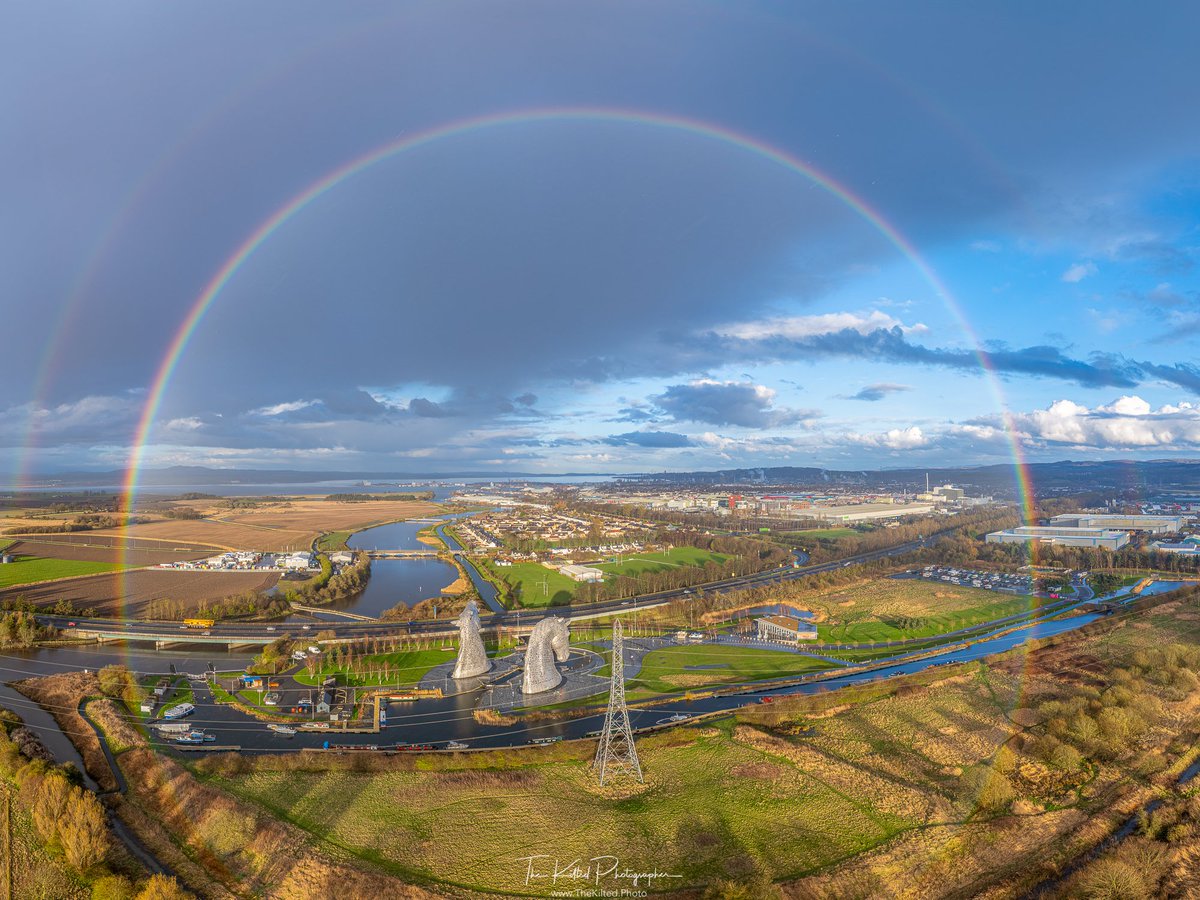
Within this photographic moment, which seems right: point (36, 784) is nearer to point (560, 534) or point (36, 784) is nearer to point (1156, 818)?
point (1156, 818)

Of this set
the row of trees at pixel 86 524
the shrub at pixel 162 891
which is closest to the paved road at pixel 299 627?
the shrub at pixel 162 891

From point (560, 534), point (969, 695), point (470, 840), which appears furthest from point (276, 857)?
point (560, 534)

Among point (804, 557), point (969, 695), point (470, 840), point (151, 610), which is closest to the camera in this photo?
point (470, 840)

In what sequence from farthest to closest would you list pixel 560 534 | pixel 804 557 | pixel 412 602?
pixel 560 534
pixel 804 557
pixel 412 602

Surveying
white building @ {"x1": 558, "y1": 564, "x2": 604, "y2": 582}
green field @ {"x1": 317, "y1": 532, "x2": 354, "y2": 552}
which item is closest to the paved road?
white building @ {"x1": 558, "y1": 564, "x2": 604, "y2": 582}

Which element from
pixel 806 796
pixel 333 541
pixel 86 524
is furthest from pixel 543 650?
pixel 86 524

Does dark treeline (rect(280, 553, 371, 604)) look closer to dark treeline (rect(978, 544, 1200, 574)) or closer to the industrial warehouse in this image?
dark treeline (rect(978, 544, 1200, 574))

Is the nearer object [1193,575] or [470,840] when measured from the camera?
[470,840]
